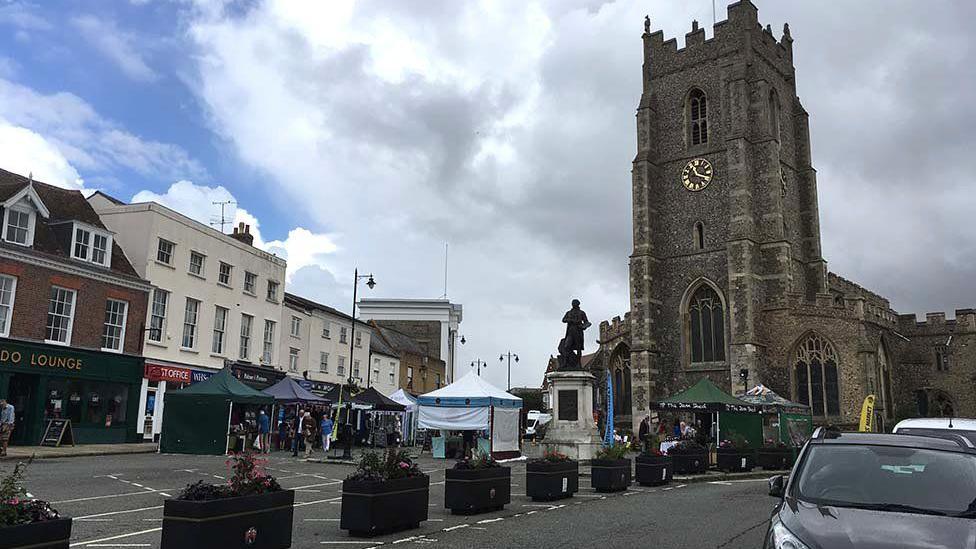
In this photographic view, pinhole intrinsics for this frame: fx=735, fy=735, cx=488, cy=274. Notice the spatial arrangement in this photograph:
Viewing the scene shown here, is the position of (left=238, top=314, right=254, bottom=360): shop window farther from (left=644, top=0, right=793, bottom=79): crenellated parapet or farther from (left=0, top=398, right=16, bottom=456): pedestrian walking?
(left=644, top=0, right=793, bottom=79): crenellated parapet

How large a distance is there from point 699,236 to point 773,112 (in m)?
9.25

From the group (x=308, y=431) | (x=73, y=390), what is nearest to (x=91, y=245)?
(x=73, y=390)

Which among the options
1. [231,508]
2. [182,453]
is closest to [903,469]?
[231,508]

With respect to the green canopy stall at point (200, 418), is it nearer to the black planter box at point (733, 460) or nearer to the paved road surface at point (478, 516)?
the paved road surface at point (478, 516)

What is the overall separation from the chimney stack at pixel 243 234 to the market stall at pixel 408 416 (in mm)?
10627

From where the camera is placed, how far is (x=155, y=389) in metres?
29.7

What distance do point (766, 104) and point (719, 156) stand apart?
4.05 metres

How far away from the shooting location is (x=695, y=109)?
44375mm

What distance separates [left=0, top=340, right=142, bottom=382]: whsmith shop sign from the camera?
2383cm

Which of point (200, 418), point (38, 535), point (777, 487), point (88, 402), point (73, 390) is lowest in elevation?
point (38, 535)

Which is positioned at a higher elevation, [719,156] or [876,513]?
[719,156]

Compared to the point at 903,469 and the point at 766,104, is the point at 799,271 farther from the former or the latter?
the point at 903,469

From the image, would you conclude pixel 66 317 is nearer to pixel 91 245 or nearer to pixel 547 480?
pixel 91 245

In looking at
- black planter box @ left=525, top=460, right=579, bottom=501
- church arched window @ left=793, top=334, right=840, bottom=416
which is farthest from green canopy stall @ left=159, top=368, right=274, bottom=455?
church arched window @ left=793, top=334, right=840, bottom=416
